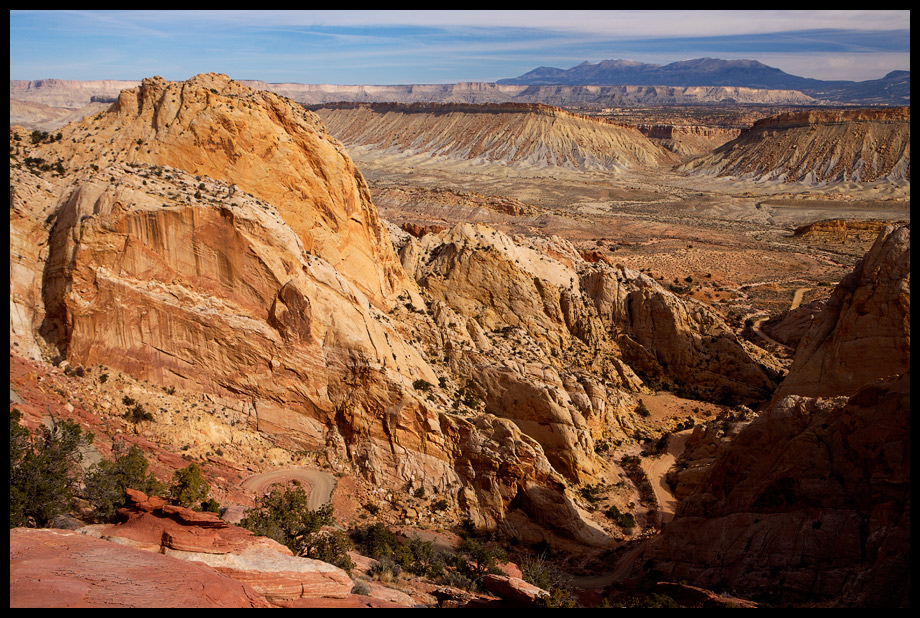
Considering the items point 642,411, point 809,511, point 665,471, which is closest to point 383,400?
point 809,511

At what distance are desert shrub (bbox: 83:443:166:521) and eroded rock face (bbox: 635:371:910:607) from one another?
14533mm

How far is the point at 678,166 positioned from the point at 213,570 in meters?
192

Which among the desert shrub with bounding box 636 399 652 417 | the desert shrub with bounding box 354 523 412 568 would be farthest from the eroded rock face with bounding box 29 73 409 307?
the desert shrub with bounding box 636 399 652 417

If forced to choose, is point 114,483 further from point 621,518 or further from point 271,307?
point 621,518

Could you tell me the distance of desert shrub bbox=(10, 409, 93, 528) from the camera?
13.5 metres

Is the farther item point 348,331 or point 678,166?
point 678,166

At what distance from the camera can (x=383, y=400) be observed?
22.5m

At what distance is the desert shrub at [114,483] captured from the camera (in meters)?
14.5

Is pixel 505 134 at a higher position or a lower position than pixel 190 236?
higher

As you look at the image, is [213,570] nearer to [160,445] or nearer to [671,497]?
[160,445]

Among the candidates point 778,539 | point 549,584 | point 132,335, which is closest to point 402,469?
point 549,584

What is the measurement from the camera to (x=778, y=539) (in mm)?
16219

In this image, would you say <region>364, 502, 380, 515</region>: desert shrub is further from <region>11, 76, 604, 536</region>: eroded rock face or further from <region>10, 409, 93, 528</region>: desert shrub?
<region>10, 409, 93, 528</region>: desert shrub

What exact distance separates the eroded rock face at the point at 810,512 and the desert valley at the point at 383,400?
8 centimetres
